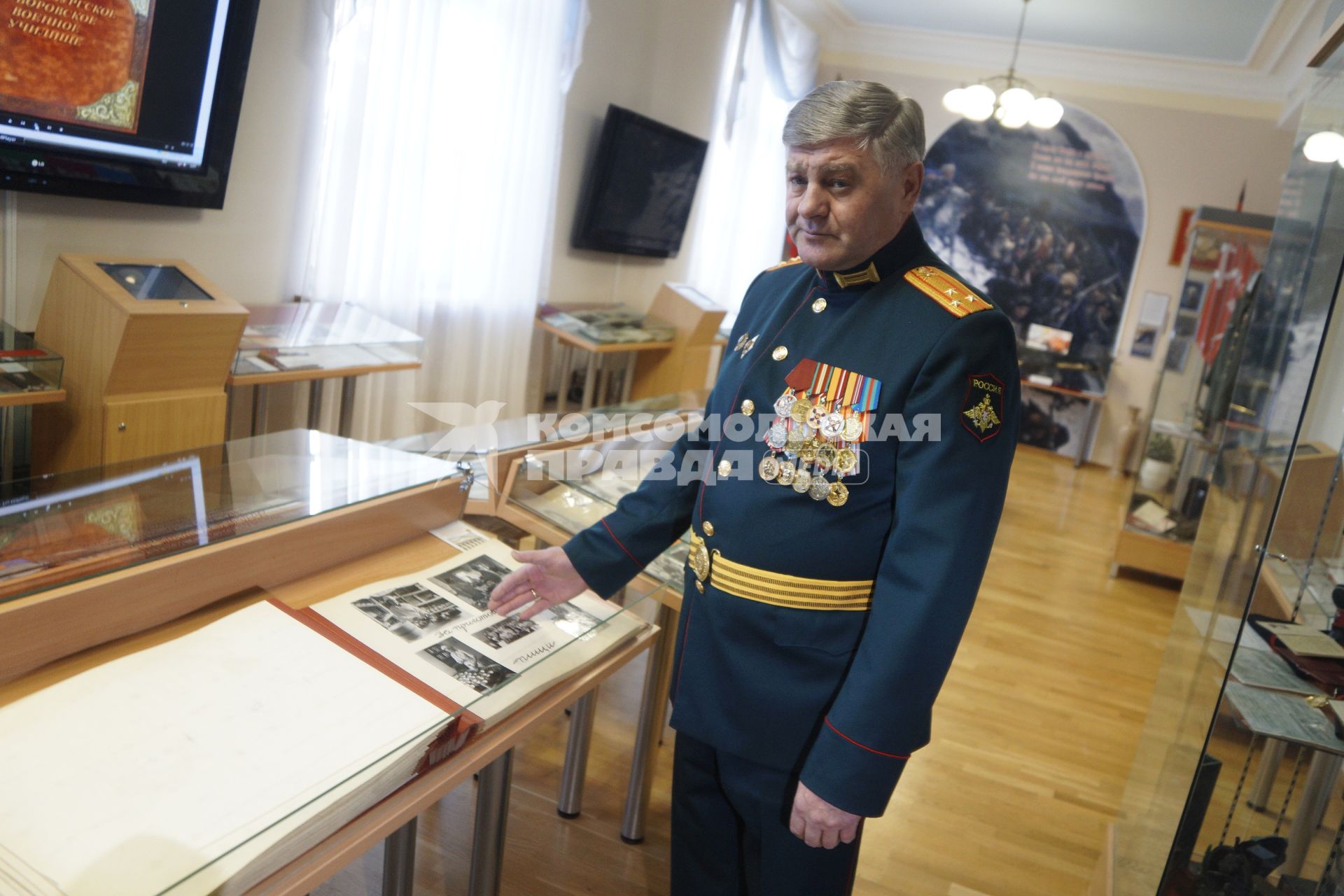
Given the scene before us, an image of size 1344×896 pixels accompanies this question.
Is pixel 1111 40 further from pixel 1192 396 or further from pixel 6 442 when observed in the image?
pixel 6 442

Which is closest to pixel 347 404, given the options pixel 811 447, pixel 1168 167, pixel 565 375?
pixel 565 375

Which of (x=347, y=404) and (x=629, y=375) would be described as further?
(x=629, y=375)

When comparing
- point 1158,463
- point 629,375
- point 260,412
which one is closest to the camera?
point 260,412

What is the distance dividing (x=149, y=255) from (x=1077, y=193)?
8151mm

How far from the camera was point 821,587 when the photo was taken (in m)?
1.30

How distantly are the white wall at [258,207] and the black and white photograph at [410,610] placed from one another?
7.17 ft

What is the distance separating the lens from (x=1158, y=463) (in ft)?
18.6

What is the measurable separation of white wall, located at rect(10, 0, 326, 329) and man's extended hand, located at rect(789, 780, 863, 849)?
110 inches

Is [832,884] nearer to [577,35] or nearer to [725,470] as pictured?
[725,470]

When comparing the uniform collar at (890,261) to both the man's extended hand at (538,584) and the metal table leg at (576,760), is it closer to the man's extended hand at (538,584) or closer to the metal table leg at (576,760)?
the man's extended hand at (538,584)

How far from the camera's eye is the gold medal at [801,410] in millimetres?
1334

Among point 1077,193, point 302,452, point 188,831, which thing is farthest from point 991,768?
point 1077,193

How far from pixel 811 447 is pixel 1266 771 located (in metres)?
0.93

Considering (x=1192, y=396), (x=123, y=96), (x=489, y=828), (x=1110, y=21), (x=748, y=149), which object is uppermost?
(x=1110, y=21)
